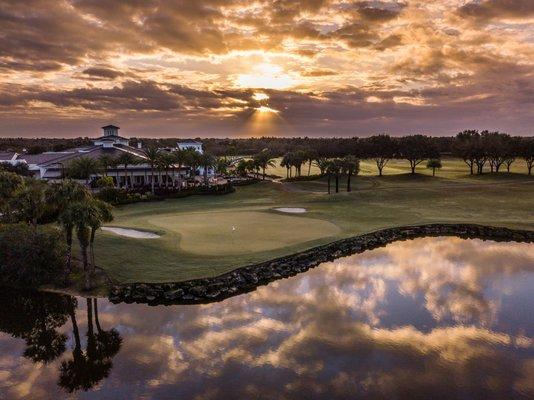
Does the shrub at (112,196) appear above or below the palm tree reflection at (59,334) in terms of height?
above

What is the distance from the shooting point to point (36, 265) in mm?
32938

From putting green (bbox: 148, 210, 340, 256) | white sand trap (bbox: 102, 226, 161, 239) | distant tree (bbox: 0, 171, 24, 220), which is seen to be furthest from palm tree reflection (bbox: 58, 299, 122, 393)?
distant tree (bbox: 0, 171, 24, 220)

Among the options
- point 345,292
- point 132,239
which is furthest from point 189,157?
point 345,292

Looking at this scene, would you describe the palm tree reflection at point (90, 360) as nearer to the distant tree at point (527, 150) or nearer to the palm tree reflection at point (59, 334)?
the palm tree reflection at point (59, 334)

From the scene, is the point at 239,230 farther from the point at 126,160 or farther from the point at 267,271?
the point at 126,160

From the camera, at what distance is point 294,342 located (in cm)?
2462

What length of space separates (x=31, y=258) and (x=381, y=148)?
9497 cm

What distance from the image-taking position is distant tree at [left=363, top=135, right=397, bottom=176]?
4407 inches

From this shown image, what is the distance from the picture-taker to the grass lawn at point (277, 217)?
36.9m

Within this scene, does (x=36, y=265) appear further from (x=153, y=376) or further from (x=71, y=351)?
(x=153, y=376)

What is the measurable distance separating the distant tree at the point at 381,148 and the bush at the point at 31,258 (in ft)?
285

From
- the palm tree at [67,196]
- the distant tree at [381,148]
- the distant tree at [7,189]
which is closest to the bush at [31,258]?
the palm tree at [67,196]

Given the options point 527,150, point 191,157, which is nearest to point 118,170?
point 191,157

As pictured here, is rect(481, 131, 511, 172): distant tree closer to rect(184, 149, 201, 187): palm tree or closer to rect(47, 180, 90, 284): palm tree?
rect(184, 149, 201, 187): palm tree
